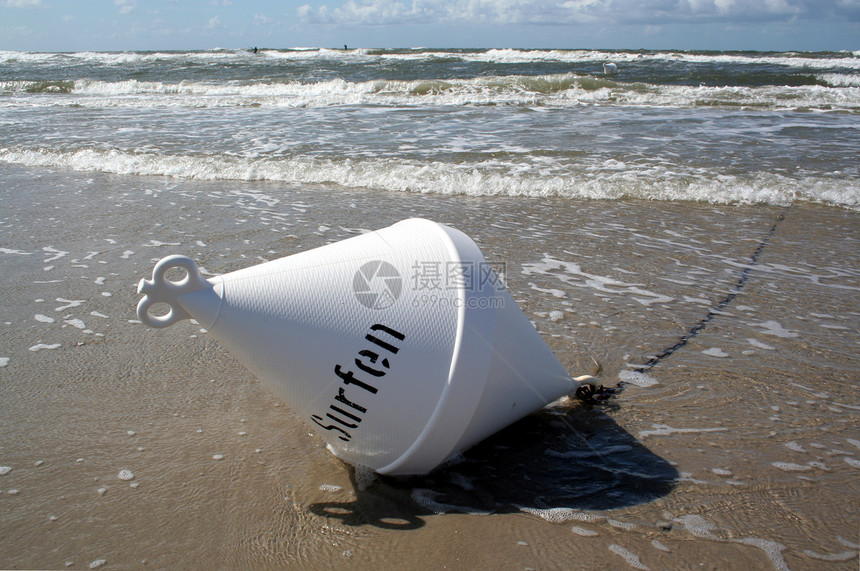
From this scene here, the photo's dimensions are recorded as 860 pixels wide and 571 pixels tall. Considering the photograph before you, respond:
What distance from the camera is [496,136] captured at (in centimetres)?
1095

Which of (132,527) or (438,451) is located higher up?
(438,451)

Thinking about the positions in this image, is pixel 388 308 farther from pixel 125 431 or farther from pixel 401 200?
pixel 401 200

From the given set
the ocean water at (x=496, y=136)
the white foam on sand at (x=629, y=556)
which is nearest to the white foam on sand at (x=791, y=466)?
the white foam on sand at (x=629, y=556)

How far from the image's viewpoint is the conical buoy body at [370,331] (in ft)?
6.80

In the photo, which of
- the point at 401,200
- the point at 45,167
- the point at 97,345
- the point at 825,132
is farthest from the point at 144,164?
the point at 825,132

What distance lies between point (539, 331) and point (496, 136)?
780 centimetres

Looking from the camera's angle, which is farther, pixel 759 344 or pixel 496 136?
pixel 496 136

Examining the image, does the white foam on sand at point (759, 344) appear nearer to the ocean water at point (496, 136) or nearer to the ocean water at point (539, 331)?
the ocean water at point (539, 331)

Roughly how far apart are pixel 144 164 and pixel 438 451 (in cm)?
858

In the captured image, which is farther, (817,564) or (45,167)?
(45,167)

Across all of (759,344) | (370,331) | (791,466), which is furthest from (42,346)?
(759,344)

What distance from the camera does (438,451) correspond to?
2.23m

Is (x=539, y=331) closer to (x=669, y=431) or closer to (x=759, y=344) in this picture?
(x=669, y=431)

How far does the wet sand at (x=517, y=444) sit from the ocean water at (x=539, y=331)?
12 mm
